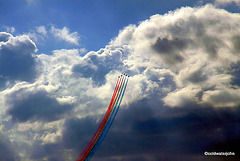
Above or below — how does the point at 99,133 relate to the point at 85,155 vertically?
above

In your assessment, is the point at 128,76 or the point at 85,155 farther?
the point at 85,155

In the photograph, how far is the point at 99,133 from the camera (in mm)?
173375

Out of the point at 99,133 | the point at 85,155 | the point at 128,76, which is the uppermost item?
the point at 128,76

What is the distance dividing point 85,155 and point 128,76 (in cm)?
7974

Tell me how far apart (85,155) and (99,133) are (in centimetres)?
3120

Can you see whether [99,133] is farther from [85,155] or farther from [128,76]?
[128,76]

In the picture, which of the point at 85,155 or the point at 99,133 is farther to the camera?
the point at 85,155

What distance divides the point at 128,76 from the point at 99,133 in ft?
167

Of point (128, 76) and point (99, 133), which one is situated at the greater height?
point (128, 76)

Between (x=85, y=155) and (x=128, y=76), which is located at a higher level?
(x=128, y=76)

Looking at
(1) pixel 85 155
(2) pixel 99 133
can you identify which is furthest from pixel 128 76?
(1) pixel 85 155

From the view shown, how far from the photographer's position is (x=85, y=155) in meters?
189
